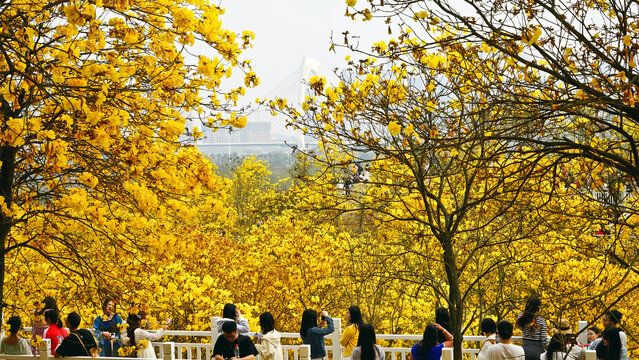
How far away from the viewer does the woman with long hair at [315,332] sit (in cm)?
812

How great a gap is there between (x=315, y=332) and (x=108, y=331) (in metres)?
2.59

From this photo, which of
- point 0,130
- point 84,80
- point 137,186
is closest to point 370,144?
point 137,186

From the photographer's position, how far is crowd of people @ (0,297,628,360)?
6801 mm

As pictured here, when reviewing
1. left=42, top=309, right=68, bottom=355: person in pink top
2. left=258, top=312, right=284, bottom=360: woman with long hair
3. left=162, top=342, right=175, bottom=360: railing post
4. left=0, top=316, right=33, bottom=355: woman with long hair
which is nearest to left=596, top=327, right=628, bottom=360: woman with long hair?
left=258, top=312, right=284, bottom=360: woman with long hair

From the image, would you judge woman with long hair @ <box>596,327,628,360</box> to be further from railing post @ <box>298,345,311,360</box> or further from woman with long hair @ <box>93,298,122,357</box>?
woman with long hair @ <box>93,298,122,357</box>

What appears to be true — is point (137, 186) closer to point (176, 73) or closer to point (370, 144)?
point (176, 73)

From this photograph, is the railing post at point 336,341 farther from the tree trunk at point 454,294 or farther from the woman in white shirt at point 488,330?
the woman in white shirt at point 488,330

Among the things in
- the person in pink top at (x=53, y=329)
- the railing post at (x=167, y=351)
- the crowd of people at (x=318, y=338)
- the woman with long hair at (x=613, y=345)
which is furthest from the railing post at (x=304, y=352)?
the woman with long hair at (x=613, y=345)

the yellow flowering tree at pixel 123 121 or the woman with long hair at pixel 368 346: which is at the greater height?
the yellow flowering tree at pixel 123 121

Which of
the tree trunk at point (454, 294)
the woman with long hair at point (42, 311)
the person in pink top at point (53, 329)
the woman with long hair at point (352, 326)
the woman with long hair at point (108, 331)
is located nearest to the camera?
the woman with long hair at point (42, 311)

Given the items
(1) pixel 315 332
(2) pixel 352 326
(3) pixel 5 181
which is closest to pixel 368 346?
(2) pixel 352 326

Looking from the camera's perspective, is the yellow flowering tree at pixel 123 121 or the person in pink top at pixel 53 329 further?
the person in pink top at pixel 53 329

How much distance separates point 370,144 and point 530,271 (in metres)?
→ 7.26

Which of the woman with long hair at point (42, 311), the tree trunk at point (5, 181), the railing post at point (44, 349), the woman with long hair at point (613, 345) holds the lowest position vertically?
the woman with long hair at point (613, 345)
